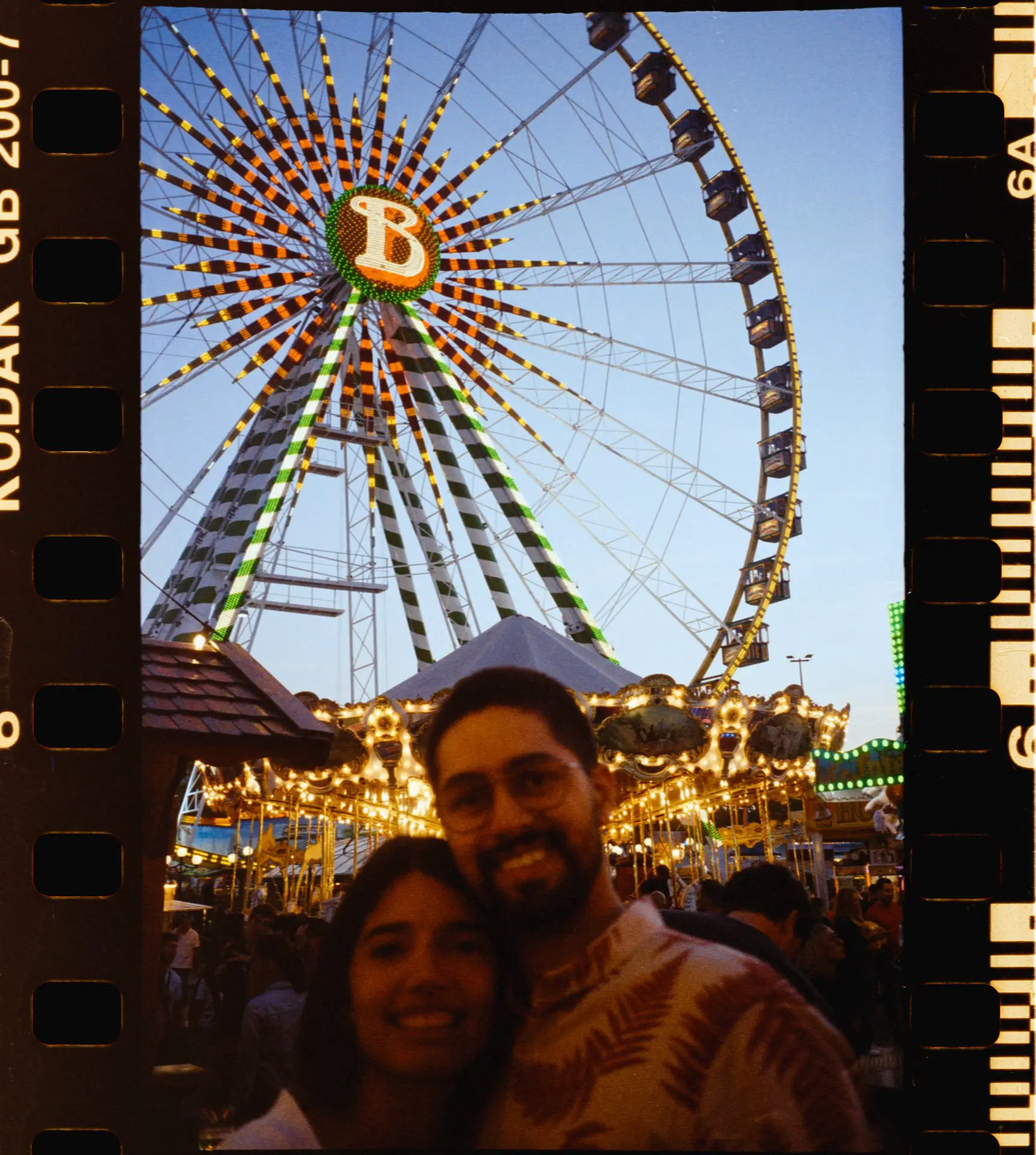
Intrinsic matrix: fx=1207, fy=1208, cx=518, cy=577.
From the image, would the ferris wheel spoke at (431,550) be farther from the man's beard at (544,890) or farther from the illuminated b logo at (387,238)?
the man's beard at (544,890)

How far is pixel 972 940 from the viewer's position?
7.79 feet

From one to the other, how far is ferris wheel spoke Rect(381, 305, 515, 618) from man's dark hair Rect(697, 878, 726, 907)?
5.61m

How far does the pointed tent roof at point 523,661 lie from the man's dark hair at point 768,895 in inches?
25.7

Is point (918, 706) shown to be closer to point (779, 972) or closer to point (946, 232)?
point (779, 972)

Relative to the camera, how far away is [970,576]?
240 cm

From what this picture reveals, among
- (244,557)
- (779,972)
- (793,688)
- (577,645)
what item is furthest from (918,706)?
(244,557)

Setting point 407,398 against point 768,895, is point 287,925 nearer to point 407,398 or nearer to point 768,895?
point 768,895

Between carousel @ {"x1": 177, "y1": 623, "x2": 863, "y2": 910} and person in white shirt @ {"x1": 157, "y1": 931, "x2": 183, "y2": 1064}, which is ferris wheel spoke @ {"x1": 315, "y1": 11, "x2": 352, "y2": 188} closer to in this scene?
carousel @ {"x1": 177, "y1": 623, "x2": 863, "y2": 910}

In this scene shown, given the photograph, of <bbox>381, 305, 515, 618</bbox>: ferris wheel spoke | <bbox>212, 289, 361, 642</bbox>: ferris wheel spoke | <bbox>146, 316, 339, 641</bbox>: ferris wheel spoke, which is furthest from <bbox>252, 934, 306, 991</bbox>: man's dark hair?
<bbox>381, 305, 515, 618</bbox>: ferris wheel spoke

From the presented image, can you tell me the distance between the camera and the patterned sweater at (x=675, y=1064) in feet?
7.73

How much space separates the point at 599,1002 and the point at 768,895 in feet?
2.14

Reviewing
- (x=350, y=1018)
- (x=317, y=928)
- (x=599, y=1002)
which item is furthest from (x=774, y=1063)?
(x=317, y=928)

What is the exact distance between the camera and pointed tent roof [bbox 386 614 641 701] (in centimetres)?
306

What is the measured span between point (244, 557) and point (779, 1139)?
20.5ft
